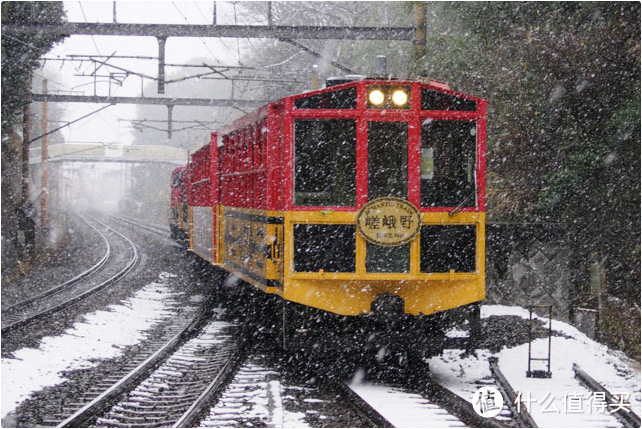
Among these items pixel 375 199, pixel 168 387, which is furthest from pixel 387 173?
pixel 168 387

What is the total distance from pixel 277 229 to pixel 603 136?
7973 mm

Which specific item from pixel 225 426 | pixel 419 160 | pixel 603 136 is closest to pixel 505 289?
pixel 603 136

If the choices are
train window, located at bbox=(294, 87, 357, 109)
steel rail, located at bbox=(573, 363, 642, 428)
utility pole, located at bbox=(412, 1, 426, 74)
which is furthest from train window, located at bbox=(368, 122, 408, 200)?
utility pole, located at bbox=(412, 1, 426, 74)

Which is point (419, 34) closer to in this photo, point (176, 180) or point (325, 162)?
point (325, 162)

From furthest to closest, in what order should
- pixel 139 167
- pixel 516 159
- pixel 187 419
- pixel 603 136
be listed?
pixel 139 167, pixel 516 159, pixel 603 136, pixel 187 419

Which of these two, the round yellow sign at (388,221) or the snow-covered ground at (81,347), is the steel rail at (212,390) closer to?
the snow-covered ground at (81,347)

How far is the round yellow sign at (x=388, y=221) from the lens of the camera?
789 centimetres

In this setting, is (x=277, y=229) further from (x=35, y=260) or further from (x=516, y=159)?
(x=35, y=260)

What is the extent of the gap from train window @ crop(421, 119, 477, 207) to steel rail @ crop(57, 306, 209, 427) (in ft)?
11.3

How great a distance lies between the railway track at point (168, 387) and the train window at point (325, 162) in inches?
81.0

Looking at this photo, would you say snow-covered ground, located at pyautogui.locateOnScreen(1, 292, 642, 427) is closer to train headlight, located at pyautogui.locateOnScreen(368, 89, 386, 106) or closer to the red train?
the red train

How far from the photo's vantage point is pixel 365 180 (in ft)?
26.1

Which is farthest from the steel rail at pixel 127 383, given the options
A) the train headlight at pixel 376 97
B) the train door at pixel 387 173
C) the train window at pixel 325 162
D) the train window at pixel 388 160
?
the train headlight at pixel 376 97

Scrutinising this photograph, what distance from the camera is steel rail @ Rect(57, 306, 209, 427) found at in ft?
21.6
